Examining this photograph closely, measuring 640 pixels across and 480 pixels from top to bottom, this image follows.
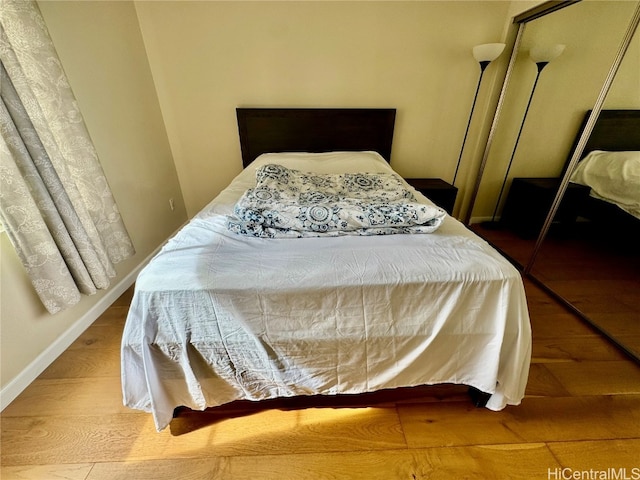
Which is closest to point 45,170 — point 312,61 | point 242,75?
point 242,75

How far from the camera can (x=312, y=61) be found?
7.16ft

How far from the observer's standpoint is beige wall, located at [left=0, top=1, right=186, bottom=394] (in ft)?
3.92

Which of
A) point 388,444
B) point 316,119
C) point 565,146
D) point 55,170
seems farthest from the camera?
point 316,119

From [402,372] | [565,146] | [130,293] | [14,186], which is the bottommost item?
[130,293]

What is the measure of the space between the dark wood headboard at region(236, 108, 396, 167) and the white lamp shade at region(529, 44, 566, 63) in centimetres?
103

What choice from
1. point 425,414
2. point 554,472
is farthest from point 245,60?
point 554,472

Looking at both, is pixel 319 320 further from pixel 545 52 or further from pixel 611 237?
pixel 545 52

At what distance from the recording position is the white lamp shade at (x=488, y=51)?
1914 millimetres

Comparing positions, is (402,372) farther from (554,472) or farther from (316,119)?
(316,119)

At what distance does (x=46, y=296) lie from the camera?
1.22m

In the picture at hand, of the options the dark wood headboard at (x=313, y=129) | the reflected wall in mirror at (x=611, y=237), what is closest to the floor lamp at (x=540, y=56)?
the reflected wall in mirror at (x=611, y=237)

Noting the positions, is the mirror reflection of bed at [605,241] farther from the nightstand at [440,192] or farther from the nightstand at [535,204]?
the nightstand at [440,192]

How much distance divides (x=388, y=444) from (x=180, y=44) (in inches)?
119

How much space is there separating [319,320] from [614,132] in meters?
1.84
